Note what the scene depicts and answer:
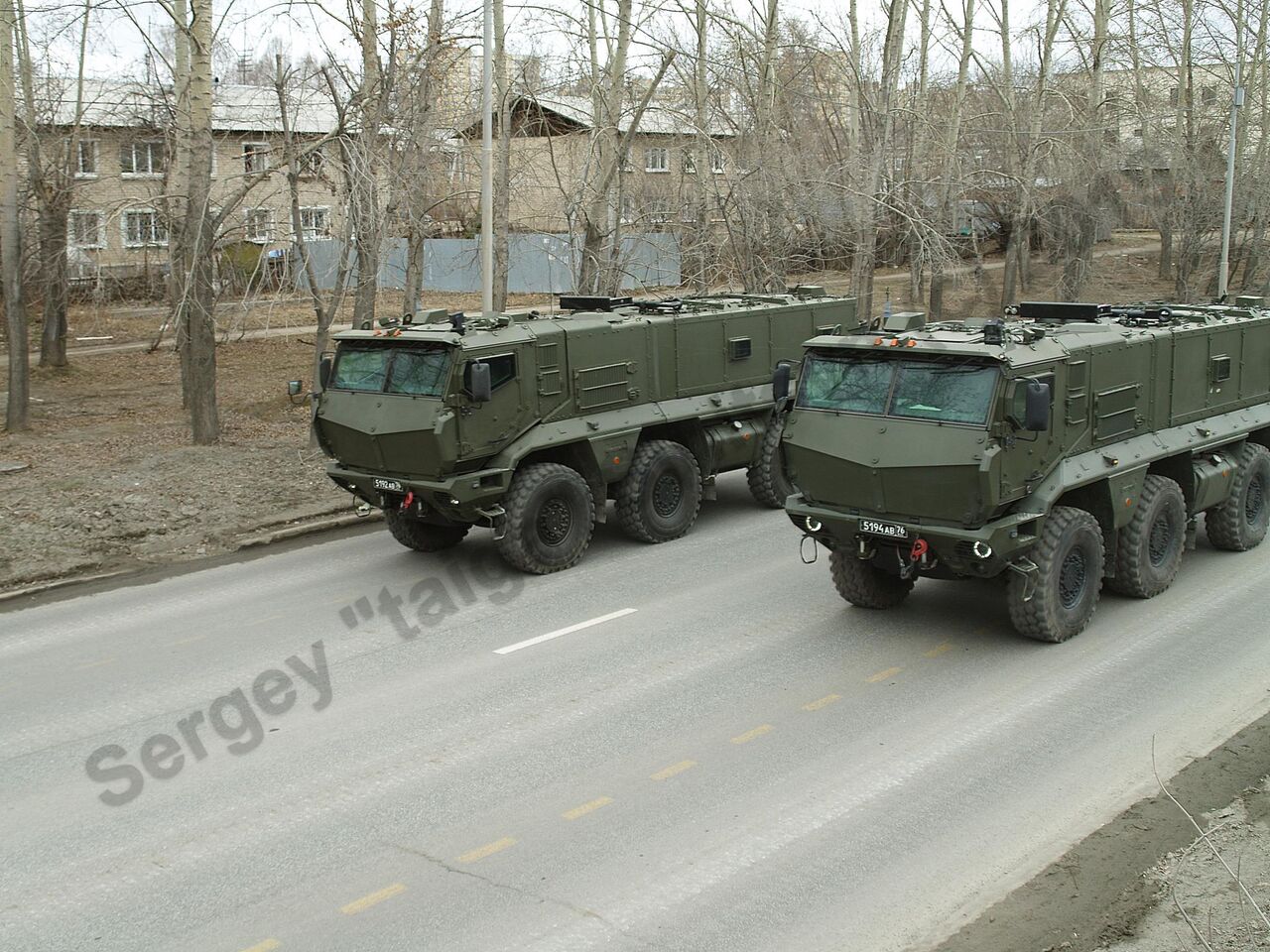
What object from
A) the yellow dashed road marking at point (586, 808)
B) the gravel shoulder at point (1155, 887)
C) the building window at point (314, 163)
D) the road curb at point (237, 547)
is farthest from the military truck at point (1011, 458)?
the building window at point (314, 163)

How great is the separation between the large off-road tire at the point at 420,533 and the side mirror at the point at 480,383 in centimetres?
203

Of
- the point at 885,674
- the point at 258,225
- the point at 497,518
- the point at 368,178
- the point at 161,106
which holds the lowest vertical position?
the point at 885,674

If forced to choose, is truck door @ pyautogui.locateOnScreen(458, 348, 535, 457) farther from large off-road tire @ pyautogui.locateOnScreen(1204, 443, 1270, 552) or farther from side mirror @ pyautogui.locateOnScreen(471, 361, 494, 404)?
large off-road tire @ pyautogui.locateOnScreen(1204, 443, 1270, 552)

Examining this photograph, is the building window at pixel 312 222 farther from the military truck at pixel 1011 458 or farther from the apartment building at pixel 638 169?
the military truck at pixel 1011 458

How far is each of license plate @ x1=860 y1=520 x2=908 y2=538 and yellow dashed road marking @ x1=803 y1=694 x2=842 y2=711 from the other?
4.79 feet

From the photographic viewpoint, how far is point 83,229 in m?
25.0

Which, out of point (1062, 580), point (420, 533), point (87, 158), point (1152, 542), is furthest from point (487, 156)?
point (87, 158)

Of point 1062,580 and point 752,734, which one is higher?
point 1062,580

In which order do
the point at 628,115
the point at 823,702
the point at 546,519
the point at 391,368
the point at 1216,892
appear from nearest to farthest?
the point at 1216,892 → the point at 823,702 → the point at 391,368 → the point at 546,519 → the point at 628,115

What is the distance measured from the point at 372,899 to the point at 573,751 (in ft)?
7.15

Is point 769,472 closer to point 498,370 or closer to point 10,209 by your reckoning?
point 498,370

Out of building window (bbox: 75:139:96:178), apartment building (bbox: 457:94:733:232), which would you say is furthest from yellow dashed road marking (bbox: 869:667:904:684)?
building window (bbox: 75:139:96:178)

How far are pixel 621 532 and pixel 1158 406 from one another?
5981 millimetres

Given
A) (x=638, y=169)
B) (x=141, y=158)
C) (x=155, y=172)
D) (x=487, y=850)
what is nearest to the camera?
(x=487, y=850)
